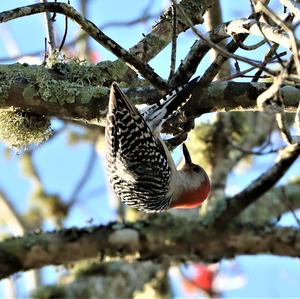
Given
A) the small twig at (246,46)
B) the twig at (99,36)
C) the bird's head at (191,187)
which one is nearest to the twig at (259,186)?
the bird's head at (191,187)

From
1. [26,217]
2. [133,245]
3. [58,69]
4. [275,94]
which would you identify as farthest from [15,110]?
[26,217]

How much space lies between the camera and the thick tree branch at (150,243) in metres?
6.16

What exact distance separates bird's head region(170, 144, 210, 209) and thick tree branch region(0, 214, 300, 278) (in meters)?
0.55

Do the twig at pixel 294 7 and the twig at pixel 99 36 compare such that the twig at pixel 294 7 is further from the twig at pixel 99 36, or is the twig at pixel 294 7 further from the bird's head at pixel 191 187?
the bird's head at pixel 191 187

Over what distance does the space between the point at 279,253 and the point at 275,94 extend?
11.4ft

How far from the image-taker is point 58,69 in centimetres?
441

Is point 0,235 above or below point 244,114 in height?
below

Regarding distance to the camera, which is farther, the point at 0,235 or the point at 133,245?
the point at 0,235

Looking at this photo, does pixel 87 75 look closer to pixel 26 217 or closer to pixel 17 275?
pixel 17 275

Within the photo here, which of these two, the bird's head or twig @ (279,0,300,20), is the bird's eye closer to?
the bird's head

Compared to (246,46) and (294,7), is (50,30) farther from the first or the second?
(294,7)

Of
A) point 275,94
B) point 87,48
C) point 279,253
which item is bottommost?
point 275,94

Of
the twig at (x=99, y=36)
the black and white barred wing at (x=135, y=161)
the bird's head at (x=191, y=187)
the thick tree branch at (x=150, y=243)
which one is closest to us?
the twig at (x=99, y=36)

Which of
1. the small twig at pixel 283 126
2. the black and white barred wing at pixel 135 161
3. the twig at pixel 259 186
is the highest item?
the twig at pixel 259 186
